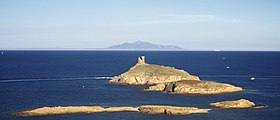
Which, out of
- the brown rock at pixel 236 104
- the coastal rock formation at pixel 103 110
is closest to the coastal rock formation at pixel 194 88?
the brown rock at pixel 236 104

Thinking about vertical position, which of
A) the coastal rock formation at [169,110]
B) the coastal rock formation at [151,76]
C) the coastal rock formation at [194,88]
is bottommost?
the coastal rock formation at [169,110]

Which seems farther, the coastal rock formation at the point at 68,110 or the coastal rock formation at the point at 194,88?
the coastal rock formation at the point at 194,88

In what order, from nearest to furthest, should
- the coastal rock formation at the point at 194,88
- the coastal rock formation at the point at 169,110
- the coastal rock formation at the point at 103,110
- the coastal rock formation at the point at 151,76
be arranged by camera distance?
the coastal rock formation at the point at 103,110, the coastal rock formation at the point at 169,110, the coastal rock formation at the point at 194,88, the coastal rock formation at the point at 151,76

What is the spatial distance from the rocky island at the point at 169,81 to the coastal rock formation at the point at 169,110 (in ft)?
122

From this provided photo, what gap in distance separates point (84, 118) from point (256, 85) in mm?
96758

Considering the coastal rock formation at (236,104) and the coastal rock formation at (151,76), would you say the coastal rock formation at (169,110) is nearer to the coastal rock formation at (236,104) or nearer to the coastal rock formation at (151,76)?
the coastal rock formation at (236,104)

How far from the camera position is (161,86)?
159750 mm

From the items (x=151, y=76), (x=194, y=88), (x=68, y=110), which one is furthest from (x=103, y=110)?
(x=151, y=76)

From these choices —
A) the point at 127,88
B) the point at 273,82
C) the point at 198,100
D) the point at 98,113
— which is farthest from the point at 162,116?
the point at 273,82

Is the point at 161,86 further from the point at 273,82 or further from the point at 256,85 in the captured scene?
the point at 273,82

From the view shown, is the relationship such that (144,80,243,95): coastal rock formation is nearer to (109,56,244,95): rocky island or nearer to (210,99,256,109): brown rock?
(109,56,244,95): rocky island

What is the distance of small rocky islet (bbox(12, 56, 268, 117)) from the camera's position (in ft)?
358

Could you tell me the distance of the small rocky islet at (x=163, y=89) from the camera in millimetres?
109125

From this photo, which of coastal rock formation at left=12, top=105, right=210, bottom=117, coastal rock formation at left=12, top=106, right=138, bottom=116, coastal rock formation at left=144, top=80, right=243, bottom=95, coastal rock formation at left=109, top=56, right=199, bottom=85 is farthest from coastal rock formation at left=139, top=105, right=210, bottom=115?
coastal rock formation at left=109, top=56, right=199, bottom=85
